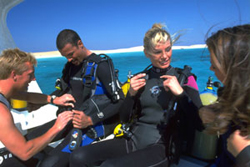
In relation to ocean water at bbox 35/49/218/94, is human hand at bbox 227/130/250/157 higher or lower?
higher

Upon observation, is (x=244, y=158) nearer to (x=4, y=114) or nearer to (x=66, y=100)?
(x=4, y=114)

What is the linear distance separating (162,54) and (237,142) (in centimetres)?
89

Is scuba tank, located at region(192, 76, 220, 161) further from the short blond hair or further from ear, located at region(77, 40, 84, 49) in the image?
ear, located at region(77, 40, 84, 49)

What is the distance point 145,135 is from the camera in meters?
1.42

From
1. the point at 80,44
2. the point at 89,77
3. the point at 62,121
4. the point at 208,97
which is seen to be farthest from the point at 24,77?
the point at 208,97

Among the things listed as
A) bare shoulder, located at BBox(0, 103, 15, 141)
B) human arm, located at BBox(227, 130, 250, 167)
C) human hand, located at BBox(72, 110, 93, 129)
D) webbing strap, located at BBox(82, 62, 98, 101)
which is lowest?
human hand, located at BBox(72, 110, 93, 129)

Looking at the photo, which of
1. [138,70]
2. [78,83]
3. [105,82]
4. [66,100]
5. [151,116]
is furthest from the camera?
[138,70]

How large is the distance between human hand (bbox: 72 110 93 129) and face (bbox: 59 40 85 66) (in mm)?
693

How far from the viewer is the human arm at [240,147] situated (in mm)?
820

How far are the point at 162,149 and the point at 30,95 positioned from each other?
164 cm

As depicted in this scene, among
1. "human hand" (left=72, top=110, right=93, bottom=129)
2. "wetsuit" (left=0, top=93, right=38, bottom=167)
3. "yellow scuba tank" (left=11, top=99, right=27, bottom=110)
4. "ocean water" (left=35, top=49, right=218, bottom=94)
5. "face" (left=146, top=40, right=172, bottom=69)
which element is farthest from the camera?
"ocean water" (left=35, top=49, right=218, bottom=94)

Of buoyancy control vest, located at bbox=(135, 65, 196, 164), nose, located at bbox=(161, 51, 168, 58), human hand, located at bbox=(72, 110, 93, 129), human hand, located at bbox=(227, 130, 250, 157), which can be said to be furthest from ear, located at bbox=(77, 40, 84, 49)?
human hand, located at bbox=(227, 130, 250, 157)

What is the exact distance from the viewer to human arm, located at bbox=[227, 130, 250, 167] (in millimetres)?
820

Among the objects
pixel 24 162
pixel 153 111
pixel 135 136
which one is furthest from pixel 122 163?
pixel 24 162
